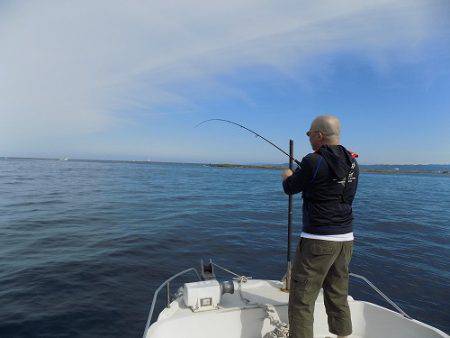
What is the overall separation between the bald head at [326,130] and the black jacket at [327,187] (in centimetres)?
13

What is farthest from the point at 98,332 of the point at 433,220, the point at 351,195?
the point at 433,220

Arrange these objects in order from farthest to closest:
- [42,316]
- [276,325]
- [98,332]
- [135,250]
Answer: [135,250], [42,316], [98,332], [276,325]

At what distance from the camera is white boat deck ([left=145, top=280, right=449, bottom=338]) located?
13.2 feet

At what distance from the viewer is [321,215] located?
334 centimetres

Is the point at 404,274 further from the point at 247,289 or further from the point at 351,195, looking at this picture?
the point at 351,195

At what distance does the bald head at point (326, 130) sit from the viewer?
342 cm

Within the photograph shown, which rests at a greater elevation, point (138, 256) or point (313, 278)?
point (313, 278)

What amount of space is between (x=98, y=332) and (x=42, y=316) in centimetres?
141

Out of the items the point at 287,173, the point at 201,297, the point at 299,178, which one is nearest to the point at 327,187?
the point at 299,178

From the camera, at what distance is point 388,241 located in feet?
45.8

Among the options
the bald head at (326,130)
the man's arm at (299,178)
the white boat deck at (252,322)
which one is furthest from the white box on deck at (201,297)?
the bald head at (326,130)

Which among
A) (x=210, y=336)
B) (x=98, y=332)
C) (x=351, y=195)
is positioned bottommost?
(x=98, y=332)

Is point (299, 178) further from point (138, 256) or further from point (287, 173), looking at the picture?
point (138, 256)

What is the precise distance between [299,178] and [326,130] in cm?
61
